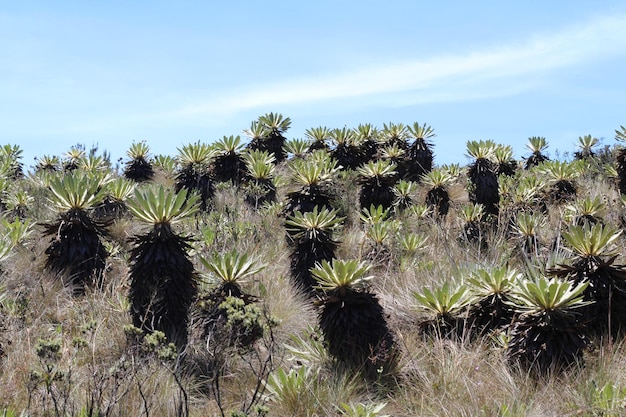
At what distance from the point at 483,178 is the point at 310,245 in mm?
4534

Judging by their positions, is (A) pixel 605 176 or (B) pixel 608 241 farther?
(A) pixel 605 176

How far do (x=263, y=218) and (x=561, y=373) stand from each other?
588 cm

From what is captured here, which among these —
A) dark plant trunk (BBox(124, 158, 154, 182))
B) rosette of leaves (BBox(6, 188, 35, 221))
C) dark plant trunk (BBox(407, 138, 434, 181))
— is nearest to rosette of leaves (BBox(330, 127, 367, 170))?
dark plant trunk (BBox(407, 138, 434, 181))

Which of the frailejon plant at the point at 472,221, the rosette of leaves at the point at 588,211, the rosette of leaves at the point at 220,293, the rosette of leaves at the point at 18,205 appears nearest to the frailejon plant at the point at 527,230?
the rosette of leaves at the point at 588,211

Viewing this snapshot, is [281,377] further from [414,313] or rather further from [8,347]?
[8,347]

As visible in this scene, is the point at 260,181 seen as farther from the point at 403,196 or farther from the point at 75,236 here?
the point at 75,236

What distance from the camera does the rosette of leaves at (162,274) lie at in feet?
19.6

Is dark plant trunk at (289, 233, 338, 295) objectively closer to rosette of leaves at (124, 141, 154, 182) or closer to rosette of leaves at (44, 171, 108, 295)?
rosette of leaves at (44, 171, 108, 295)

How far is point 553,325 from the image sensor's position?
198 inches

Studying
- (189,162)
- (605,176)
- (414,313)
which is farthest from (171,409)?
(605,176)

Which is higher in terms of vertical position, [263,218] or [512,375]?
[263,218]

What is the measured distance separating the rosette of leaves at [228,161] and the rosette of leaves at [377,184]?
3075 mm

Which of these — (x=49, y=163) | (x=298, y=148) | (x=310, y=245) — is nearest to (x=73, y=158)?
(x=49, y=163)

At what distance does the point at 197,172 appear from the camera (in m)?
11.5
